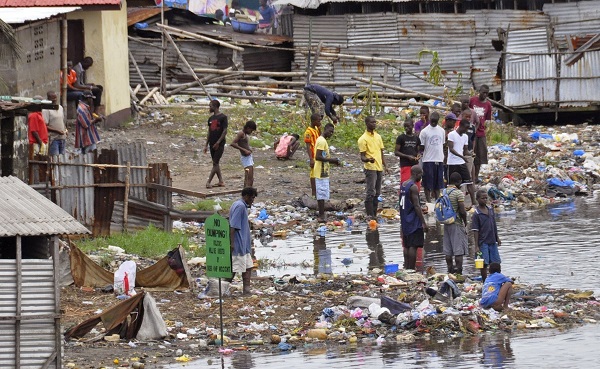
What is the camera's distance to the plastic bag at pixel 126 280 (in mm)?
14047

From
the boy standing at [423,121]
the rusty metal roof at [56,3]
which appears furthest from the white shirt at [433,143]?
the rusty metal roof at [56,3]

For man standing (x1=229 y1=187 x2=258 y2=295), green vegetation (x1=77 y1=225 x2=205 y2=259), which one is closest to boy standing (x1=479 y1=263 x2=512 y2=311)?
man standing (x1=229 y1=187 x2=258 y2=295)

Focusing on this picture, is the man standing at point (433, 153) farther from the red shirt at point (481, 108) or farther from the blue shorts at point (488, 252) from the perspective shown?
the blue shorts at point (488, 252)

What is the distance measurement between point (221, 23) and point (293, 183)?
15176 mm

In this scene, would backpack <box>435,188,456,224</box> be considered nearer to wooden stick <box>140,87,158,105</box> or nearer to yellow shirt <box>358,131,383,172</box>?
yellow shirt <box>358,131,383,172</box>

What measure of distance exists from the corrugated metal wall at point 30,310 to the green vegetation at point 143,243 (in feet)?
18.7

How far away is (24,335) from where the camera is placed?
10.1 m

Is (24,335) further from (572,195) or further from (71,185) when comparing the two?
(572,195)

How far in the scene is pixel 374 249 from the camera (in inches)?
669

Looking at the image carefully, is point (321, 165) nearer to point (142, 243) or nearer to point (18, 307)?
point (142, 243)

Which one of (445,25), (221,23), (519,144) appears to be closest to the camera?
(519,144)

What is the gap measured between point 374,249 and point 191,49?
1729 cm

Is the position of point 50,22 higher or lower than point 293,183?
higher

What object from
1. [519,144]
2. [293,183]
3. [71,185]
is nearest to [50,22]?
[293,183]
